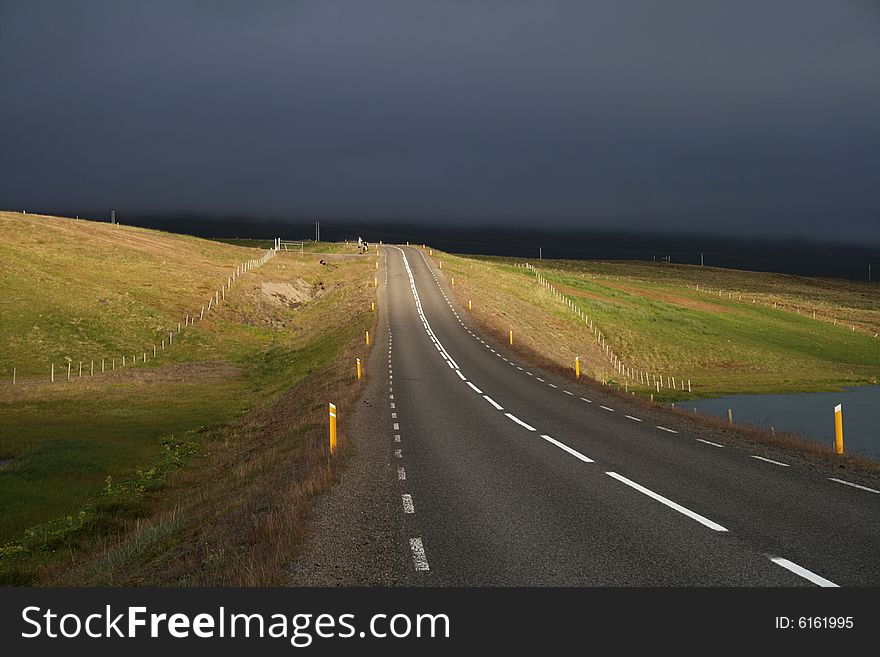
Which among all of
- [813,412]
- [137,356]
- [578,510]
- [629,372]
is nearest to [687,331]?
[629,372]

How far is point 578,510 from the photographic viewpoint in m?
→ 9.77

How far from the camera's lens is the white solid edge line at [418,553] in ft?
24.0

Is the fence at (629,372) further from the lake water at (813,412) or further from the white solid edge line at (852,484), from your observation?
the white solid edge line at (852,484)

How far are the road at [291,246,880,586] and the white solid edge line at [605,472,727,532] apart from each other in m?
0.03

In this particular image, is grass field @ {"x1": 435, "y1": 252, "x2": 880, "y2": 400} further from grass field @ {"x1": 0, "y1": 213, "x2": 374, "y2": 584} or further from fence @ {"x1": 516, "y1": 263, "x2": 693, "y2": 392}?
grass field @ {"x1": 0, "y1": 213, "x2": 374, "y2": 584}

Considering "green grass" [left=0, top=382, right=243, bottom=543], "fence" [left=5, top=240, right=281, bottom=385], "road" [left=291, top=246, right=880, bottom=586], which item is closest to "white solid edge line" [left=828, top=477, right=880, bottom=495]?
"road" [left=291, top=246, right=880, bottom=586]

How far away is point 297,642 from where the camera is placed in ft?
18.7

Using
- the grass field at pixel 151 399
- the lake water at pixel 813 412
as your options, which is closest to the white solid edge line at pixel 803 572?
the grass field at pixel 151 399

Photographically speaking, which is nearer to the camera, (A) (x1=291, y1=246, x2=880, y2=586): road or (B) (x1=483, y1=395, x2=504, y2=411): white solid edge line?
(A) (x1=291, y1=246, x2=880, y2=586): road

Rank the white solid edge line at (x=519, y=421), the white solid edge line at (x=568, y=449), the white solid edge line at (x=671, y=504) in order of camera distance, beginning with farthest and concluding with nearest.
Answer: the white solid edge line at (x=519, y=421)
the white solid edge line at (x=568, y=449)
the white solid edge line at (x=671, y=504)

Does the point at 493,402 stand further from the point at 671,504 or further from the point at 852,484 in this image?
the point at 671,504

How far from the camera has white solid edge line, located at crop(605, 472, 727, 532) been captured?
8898 mm

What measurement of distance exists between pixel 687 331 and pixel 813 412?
30.7 m

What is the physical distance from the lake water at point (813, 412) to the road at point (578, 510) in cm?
1779
